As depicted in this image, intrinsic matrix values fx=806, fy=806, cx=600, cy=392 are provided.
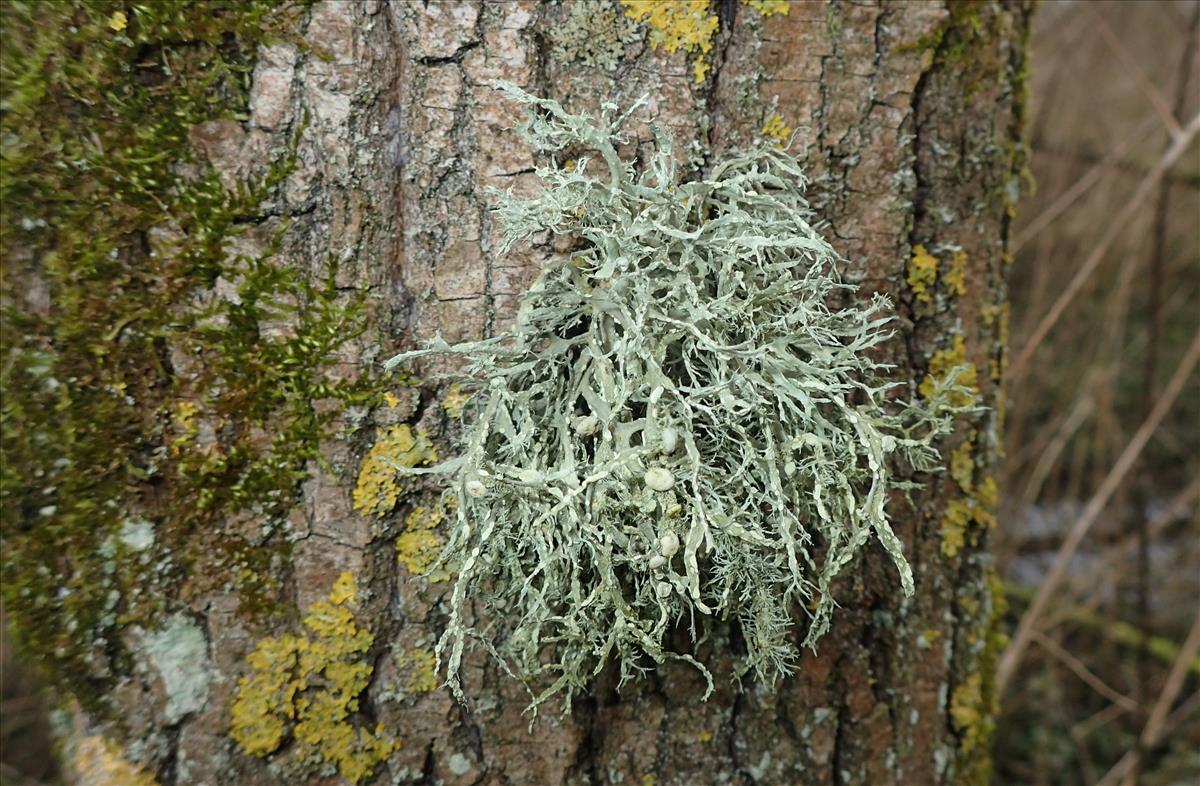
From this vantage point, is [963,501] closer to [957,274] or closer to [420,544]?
[957,274]

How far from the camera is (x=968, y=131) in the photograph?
0.97 m

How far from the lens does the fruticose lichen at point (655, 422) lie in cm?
76


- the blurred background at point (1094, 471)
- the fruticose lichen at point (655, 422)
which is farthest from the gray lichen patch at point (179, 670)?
the blurred background at point (1094, 471)

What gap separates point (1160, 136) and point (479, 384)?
4.06 meters

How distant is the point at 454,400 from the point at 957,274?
0.63m

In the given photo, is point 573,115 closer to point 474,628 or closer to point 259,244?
point 259,244

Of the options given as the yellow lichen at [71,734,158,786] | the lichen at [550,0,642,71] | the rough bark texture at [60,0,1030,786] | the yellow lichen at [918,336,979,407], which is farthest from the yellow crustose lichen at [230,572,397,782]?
the yellow lichen at [918,336,979,407]

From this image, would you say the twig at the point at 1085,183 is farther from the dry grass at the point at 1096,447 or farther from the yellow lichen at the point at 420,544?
the yellow lichen at the point at 420,544

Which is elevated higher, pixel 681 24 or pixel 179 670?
pixel 681 24

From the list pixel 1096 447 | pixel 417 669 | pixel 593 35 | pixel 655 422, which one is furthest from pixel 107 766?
pixel 1096 447

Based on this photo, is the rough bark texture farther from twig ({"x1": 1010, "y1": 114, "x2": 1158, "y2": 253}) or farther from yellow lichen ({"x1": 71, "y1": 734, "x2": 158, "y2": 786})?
twig ({"x1": 1010, "y1": 114, "x2": 1158, "y2": 253})

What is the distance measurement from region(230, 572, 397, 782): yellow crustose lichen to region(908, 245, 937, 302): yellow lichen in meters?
0.74

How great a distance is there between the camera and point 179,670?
34.7 inches

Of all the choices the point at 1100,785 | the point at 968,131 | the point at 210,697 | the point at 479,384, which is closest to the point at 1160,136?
the point at 1100,785
